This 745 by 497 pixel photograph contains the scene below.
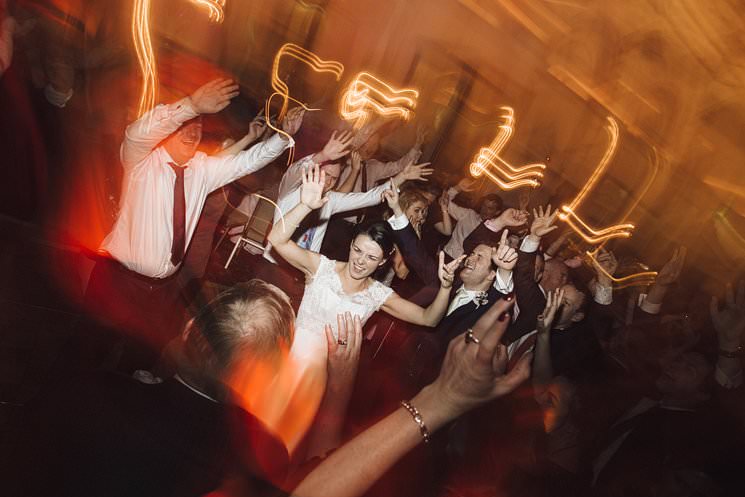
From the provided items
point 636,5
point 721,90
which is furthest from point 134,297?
point 721,90

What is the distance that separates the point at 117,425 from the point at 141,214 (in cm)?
196

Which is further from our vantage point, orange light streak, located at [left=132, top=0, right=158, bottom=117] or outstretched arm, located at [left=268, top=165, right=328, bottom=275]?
orange light streak, located at [left=132, top=0, right=158, bottom=117]

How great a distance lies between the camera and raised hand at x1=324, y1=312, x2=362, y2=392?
2463 millimetres

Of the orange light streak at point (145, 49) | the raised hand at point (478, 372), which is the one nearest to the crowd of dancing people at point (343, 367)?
the raised hand at point (478, 372)

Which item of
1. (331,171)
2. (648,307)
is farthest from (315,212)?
(648,307)

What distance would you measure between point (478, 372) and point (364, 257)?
5.52 feet

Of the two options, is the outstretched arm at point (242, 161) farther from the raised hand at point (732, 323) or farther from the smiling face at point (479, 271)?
the raised hand at point (732, 323)

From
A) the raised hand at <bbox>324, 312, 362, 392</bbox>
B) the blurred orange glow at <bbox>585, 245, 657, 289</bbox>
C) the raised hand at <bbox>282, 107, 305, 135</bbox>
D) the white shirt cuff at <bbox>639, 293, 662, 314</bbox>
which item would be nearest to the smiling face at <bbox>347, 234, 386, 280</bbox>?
the raised hand at <bbox>324, 312, 362, 392</bbox>

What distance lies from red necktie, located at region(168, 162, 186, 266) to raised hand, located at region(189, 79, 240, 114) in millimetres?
423

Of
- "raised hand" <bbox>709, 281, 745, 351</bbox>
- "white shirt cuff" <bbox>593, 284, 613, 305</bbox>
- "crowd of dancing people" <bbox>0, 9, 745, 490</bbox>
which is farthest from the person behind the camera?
"white shirt cuff" <bbox>593, 284, 613, 305</bbox>

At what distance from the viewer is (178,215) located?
269cm

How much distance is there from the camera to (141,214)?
8.54 feet

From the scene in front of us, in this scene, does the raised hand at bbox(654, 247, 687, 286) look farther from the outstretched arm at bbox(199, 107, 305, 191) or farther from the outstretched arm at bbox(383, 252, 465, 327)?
the outstretched arm at bbox(199, 107, 305, 191)

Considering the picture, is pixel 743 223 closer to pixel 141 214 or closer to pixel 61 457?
pixel 141 214
